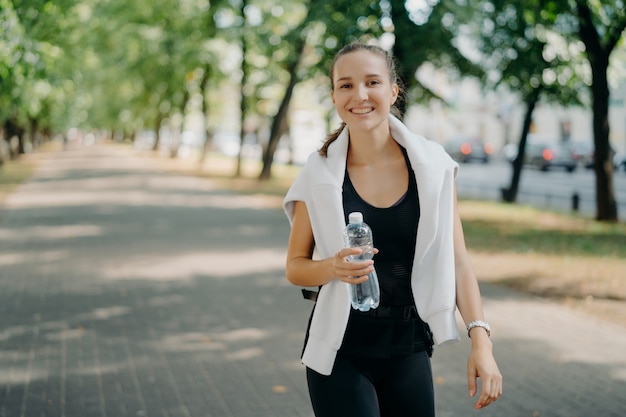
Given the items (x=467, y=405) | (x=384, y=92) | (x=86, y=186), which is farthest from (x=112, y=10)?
(x=384, y=92)

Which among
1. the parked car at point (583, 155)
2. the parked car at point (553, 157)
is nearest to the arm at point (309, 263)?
the parked car at point (553, 157)

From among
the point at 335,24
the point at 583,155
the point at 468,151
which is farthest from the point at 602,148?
the point at 468,151

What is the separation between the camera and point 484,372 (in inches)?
95.4

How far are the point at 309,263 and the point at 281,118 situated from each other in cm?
2595

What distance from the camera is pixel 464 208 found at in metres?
20.4

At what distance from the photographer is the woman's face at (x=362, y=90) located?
2514 mm

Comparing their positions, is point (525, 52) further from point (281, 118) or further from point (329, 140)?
point (329, 140)

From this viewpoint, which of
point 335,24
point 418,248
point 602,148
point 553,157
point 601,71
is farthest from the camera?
point 553,157

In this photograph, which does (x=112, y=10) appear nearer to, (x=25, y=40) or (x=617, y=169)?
(x=25, y=40)

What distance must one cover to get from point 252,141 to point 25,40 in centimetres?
6931

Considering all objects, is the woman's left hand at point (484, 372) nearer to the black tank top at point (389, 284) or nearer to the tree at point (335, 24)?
the black tank top at point (389, 284)

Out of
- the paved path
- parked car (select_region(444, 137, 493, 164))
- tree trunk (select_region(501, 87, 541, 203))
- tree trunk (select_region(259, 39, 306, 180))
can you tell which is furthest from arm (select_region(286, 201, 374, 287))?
parked car (select_region(444, 137, 493, 164))

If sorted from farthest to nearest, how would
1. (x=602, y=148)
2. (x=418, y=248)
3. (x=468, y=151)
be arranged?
(x=468, y=151), (x=602, y=148), (x=418, y=248)

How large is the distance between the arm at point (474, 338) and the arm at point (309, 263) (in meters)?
0.43
